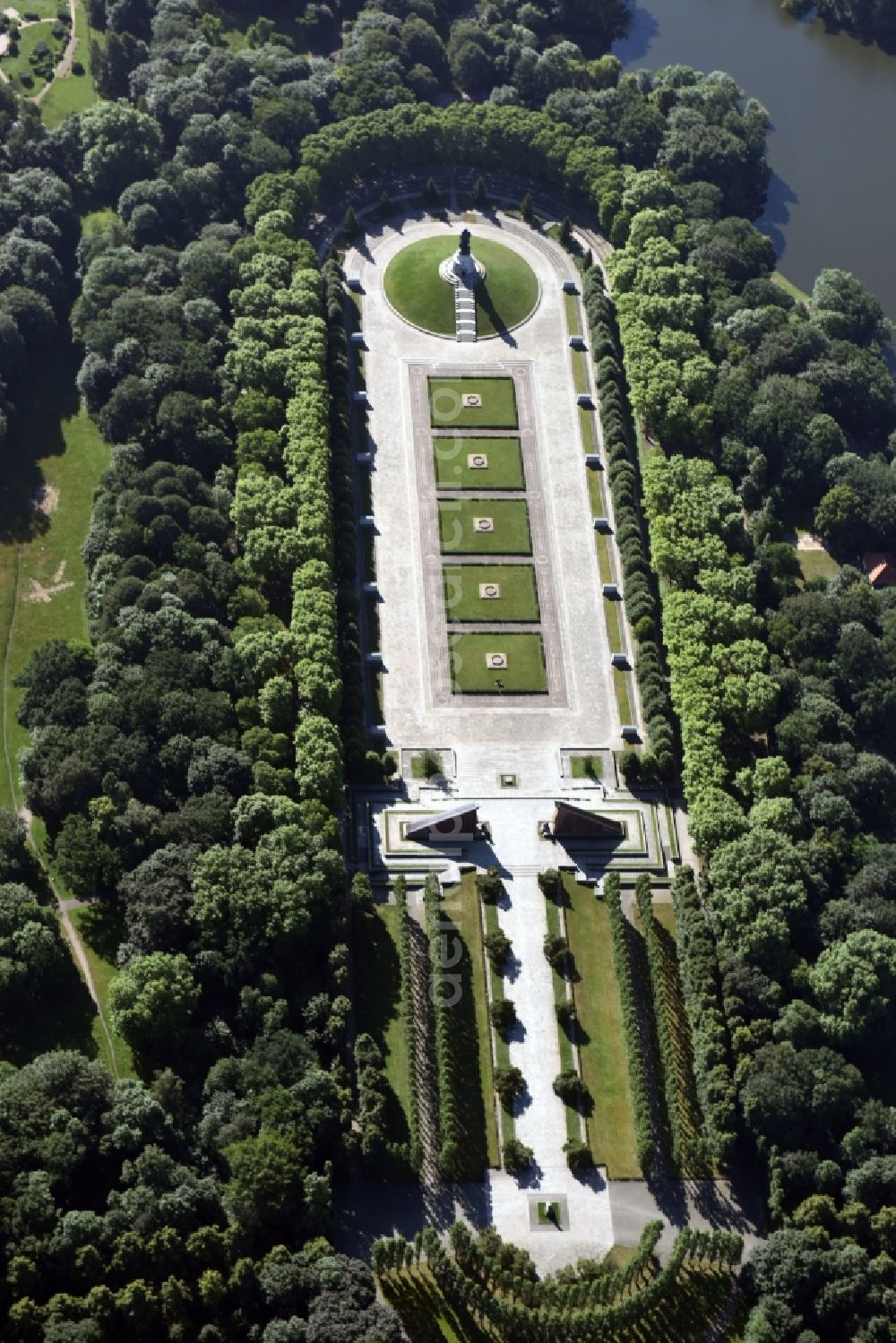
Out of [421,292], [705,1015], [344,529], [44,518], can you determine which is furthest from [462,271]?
[705,1015]

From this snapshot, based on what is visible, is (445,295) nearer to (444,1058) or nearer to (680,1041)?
(680,1041)

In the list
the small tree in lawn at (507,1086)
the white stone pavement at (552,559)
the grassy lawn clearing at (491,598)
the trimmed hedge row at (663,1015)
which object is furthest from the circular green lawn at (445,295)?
the small tree in lawn at (507,1086)

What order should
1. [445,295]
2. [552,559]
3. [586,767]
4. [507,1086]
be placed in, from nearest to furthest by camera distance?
[507,1086]
[586,767]
[552,559]
[445,295]

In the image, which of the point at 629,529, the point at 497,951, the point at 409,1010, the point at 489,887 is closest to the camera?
the point at 409,1010

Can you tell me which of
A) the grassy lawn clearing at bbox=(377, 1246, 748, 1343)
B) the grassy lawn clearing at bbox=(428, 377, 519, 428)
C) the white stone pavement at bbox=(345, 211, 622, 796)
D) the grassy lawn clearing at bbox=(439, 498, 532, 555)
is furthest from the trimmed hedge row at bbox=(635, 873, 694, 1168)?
the grassy lawn clearing at bbox=(428, 377, 519, 428)

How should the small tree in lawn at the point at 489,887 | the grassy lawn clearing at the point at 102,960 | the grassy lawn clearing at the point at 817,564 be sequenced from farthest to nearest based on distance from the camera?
the grassy lawn clearing at the point at 817,564
the small tree in lawn at the point at 489,887
the grassy lawn clearing at the point at 102,960

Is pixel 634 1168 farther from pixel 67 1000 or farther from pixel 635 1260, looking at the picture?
pixel 67 1000

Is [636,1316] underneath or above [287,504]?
underneath

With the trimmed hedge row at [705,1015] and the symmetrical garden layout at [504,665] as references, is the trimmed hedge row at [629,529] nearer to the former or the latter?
the symmetrical garden layout at [504,665]
